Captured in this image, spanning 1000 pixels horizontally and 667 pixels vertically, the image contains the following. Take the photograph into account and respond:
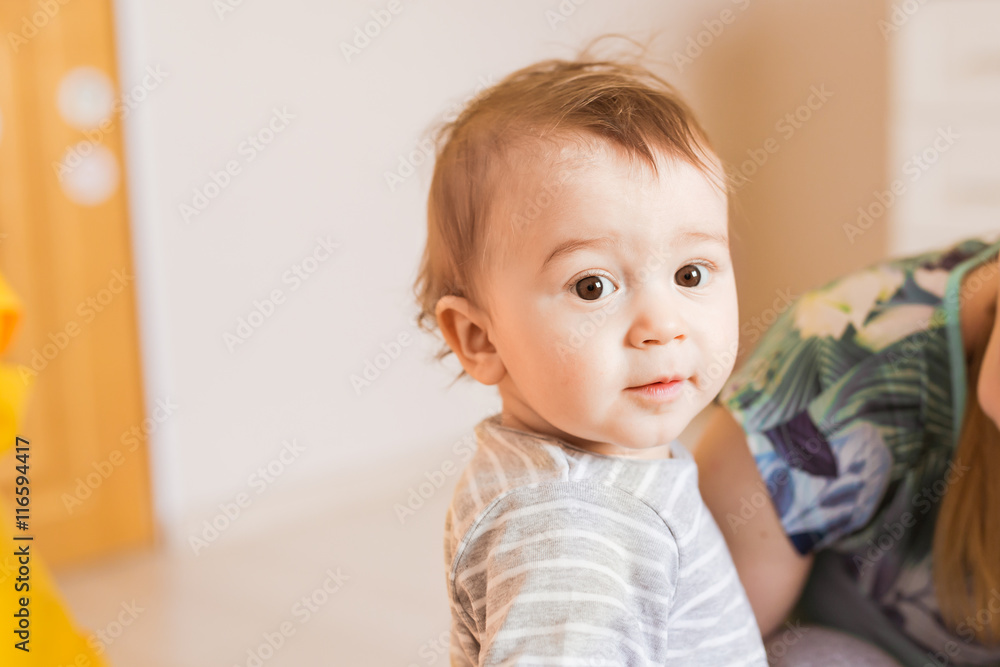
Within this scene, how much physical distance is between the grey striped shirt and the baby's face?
0.14ft

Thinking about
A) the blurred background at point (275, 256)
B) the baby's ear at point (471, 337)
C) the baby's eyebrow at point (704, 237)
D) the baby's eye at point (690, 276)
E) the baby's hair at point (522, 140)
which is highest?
the baby's hair at point (522, 140)

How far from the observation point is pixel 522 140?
68 centimetres

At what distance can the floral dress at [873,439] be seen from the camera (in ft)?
2.88

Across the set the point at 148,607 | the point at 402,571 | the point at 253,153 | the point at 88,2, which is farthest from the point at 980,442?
the point at 88,2

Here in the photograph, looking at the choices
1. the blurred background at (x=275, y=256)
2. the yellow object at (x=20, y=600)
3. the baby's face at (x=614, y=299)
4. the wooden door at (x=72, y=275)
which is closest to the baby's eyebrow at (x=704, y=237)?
the baby's face at (x=614, y=299)

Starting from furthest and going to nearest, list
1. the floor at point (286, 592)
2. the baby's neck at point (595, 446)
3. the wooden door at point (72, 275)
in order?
1. the wooden door at point (72, 275)
2. the floor at point (286, 592)
3. the baby's neck at point (595, 446)

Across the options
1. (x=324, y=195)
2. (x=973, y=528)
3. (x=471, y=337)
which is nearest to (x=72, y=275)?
(x=324, y=195)

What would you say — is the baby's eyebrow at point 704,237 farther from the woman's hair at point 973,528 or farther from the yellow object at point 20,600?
the yellow object at point 20,600

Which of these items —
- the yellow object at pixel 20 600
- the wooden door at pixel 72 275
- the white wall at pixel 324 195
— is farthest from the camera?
the white wall at pixel 324 195

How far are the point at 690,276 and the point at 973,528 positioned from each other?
46cm

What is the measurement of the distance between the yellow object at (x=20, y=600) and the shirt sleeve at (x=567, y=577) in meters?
0.64

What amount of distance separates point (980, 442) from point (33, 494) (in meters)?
2.17

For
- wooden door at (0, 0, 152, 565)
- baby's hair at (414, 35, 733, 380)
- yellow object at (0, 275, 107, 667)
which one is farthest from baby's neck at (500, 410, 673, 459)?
wooden door at (0, 0, 152, 565)

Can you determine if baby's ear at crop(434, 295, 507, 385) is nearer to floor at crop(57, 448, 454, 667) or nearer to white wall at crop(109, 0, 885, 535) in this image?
floor at crop(57, 448, 454, 667)
